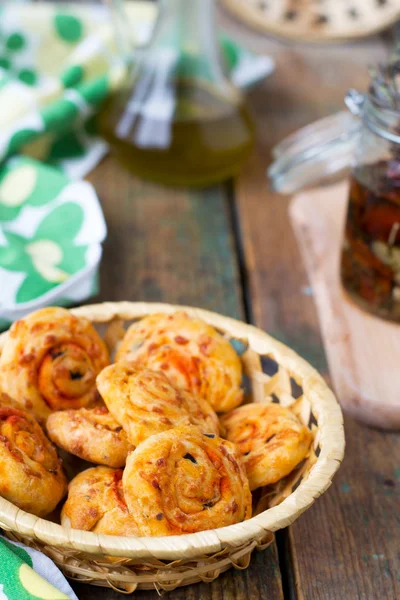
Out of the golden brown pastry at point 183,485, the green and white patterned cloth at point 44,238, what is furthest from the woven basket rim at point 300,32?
A: the golden brown pastry at point 183,485

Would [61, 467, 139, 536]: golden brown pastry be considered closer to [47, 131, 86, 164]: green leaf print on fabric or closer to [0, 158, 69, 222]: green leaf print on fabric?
[0, 158, 69, 222]: green leaf print on fabric

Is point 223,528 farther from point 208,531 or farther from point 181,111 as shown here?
point 181,111

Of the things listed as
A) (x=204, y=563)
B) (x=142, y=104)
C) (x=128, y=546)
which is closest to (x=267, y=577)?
(x=204, y=563)

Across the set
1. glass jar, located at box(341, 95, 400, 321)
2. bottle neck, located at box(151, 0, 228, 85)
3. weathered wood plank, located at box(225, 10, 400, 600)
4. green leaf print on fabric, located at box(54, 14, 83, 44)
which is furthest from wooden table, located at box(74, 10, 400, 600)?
green leaf print on fabric, located at box(54, 14, 83, 44)

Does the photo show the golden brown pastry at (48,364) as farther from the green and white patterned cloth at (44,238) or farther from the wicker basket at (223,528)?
the green and white patterned cloth at (44,238)

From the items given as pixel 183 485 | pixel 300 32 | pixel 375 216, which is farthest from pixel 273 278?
pixel 300 32

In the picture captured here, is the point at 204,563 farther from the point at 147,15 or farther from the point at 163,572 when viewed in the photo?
the point at 147,15

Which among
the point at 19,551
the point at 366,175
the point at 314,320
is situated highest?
the point at 366,175

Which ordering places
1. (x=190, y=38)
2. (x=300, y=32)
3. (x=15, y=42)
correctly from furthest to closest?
(x=300, y=32) → (x=15, y=42) → (x=190, y=38)
